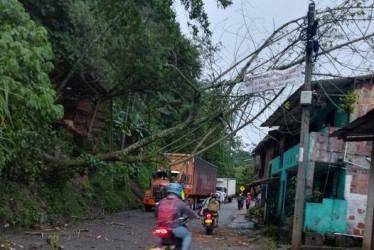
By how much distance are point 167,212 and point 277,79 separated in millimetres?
5516

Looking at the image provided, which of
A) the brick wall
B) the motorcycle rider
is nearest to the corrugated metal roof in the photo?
the motorcycle rider

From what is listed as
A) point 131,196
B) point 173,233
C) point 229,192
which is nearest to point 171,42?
point 173,233

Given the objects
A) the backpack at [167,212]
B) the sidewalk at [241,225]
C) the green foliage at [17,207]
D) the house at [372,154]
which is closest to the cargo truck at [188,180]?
the sidewalk at [241,225]

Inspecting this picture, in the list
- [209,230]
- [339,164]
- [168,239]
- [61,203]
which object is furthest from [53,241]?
[339,164]

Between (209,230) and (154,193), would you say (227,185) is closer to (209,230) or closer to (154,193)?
(154,193)

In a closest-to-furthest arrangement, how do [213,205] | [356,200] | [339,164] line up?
1. [356,200]
2. [339,164]
3. [213,205]

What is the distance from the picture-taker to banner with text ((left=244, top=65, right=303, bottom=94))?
11.9 m

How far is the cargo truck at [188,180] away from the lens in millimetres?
27473

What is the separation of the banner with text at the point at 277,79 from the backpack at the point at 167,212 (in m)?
5.27

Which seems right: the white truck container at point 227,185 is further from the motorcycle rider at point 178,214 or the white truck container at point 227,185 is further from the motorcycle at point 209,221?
the motorcycle rider at point 178,214

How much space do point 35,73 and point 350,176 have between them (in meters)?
10.4

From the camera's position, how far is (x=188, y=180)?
31.4 meters

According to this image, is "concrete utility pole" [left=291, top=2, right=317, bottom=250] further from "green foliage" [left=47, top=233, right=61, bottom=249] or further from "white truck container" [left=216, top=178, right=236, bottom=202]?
"white truck container" [left=216, top=178, right=236, bottom=202]

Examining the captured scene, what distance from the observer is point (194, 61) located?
19.1 metres
